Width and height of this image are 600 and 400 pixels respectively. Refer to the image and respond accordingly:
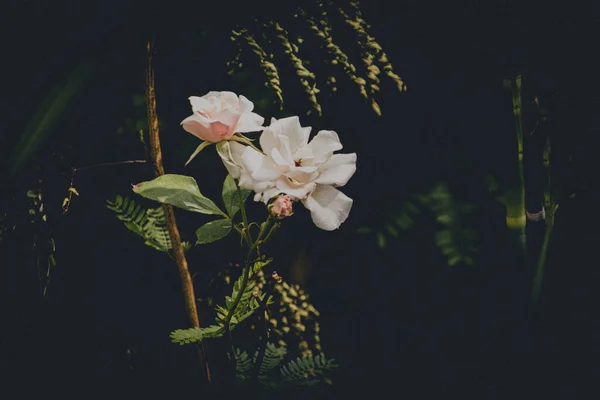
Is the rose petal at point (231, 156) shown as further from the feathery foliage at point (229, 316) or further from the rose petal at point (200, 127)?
the feathery foliage at point (229, 316)

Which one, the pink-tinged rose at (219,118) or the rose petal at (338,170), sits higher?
the pink-tinged rose at (219,118)

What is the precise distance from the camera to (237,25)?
3.80 ft

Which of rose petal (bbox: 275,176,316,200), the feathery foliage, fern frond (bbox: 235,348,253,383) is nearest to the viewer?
rose petal (bbox: 275,176,316,200)

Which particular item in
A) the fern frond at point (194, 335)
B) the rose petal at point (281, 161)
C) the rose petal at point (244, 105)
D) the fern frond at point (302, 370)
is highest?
the rose petal at point (244, 105)

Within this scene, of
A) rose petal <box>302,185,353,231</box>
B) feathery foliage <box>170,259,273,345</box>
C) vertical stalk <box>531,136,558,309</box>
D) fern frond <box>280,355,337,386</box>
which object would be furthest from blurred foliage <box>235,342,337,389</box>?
vertical stalk <box>531,136,558,309</box>

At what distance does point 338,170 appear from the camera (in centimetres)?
90

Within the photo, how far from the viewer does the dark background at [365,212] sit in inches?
45.6

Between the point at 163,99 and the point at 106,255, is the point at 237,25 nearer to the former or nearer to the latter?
the point at 163,99

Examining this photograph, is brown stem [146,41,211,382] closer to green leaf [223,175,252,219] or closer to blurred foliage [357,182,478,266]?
green leaf [223,175,252,219]

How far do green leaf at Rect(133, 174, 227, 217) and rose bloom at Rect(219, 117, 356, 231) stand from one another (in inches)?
3.5

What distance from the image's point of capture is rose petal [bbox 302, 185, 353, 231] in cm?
88

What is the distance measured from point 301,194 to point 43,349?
67 cm

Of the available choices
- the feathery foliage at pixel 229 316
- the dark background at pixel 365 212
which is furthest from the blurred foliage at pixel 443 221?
the feathery foliage at pixel 229 316

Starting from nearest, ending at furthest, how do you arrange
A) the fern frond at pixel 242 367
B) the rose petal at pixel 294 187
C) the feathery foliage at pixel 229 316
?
the rose petal at pixel 294 187 < the feathery foliage at pixel 229 316 < the fern frond at pixel 242 367
